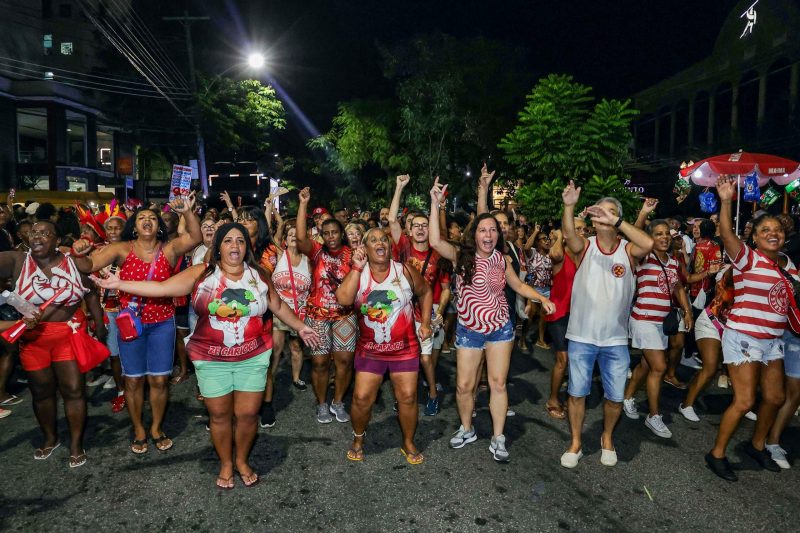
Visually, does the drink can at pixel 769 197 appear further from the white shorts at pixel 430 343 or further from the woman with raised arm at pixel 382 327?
the woman with raised arm at pixel 382 327

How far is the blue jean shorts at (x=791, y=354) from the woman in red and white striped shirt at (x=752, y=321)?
323 millimetres

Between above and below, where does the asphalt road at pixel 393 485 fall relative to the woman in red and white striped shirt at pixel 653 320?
below

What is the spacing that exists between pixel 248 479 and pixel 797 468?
453cm

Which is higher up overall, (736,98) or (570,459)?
(736,98)

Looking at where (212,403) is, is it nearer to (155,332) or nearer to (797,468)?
(155,332)

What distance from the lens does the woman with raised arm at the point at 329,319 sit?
18.5 feet

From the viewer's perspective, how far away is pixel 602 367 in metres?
4.73

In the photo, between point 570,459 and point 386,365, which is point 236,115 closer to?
point 386,365

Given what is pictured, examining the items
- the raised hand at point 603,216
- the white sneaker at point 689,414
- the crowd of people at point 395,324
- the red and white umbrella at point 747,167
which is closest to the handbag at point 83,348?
the crowd of people at point 395,324

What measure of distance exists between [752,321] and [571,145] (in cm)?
1240

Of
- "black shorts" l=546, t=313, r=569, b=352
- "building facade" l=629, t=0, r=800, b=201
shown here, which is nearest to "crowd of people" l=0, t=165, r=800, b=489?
"black shorts" l=546, t=313, r=569, b=352

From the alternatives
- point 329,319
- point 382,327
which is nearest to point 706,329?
point 382,327

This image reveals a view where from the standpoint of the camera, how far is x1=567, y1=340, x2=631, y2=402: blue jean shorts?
4.64m

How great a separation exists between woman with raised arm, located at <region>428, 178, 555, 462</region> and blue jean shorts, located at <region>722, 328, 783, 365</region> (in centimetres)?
147
